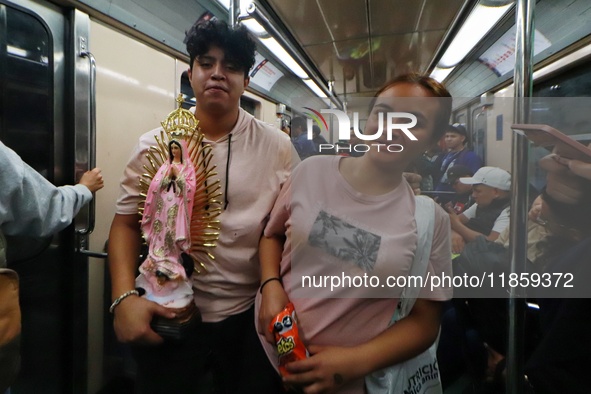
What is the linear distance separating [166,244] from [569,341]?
117 cm

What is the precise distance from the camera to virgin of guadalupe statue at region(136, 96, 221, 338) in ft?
3.54

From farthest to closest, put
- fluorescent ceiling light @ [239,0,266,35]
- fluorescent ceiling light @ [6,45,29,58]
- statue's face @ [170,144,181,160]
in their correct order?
fluorescent ceiling light @ [6,45,29,58] < fluorescent ceiling light @ [239,0,266,35] < statue's face @ [170,144,181,160]

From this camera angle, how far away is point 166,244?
3.55 feet

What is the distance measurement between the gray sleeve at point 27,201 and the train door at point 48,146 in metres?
0.54

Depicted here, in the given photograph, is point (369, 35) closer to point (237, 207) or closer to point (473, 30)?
point (473, 30)

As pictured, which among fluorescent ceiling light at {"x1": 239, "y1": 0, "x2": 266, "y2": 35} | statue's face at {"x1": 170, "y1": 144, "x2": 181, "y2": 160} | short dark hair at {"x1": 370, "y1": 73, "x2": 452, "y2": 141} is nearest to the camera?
short dark hair at {"x1": 370, "y1": 73, "x2": 452, "y2": 141}

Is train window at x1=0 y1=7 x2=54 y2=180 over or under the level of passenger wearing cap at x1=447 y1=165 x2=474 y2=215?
over

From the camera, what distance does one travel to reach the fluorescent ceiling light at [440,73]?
919mm

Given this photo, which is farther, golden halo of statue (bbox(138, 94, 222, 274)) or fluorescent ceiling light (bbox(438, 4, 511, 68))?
golden halo of statue (bbox(138, 94, 222, 274))

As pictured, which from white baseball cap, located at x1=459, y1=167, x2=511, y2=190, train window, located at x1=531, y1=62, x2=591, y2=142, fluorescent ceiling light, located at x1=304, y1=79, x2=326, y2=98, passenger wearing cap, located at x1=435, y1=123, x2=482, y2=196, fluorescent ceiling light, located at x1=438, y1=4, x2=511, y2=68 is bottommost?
A: white baseball cap, located at x1=459, y1=167, x2=511, y2=190

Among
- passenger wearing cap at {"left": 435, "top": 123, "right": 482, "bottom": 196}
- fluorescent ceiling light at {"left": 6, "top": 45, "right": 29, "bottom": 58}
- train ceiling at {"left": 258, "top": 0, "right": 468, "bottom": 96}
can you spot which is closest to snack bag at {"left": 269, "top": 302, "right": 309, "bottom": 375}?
passenger wearing cap at {"left": 435, "top": 123, "right": 482, "bottom": 196}

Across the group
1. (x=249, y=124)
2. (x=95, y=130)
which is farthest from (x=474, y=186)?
(x=95, y=130)

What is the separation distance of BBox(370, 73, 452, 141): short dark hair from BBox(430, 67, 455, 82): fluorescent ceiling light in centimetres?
3

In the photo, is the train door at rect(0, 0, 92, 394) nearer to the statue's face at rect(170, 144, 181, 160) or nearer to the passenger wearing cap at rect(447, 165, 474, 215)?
the statue's face at rect(170, 144, 181, 160)
